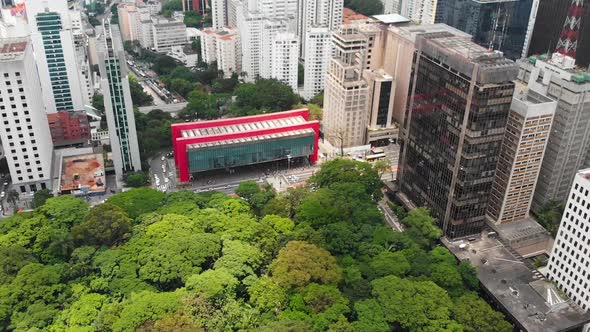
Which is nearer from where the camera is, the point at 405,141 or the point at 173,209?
the point at 173,209

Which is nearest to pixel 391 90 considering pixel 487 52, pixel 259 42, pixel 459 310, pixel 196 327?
pixel 487 52

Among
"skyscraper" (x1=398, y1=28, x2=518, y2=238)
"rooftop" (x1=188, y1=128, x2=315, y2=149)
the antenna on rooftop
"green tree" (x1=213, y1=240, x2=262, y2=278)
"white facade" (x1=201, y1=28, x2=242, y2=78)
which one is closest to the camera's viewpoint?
"green tree" (x1=213, y1=240, x2=262, y2=278)

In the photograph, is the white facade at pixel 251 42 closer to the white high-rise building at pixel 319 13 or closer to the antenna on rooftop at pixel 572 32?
the white high-rise building at pixel 319 13

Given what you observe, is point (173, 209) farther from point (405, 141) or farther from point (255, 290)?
point (405, 141)

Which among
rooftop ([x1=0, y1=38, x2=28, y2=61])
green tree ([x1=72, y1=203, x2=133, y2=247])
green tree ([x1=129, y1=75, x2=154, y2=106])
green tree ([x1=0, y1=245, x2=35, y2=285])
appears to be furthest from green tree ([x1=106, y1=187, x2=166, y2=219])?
green tree ([x1=129, y1=75, x2=154, y2=106])

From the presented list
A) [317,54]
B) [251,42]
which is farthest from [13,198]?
[317,54]

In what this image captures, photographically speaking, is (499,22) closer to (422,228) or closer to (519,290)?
(422,228)

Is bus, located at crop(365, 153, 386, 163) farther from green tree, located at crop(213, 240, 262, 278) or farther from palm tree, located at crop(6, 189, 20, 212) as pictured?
palm tree, located at crop(6, 189, 20, 212)
